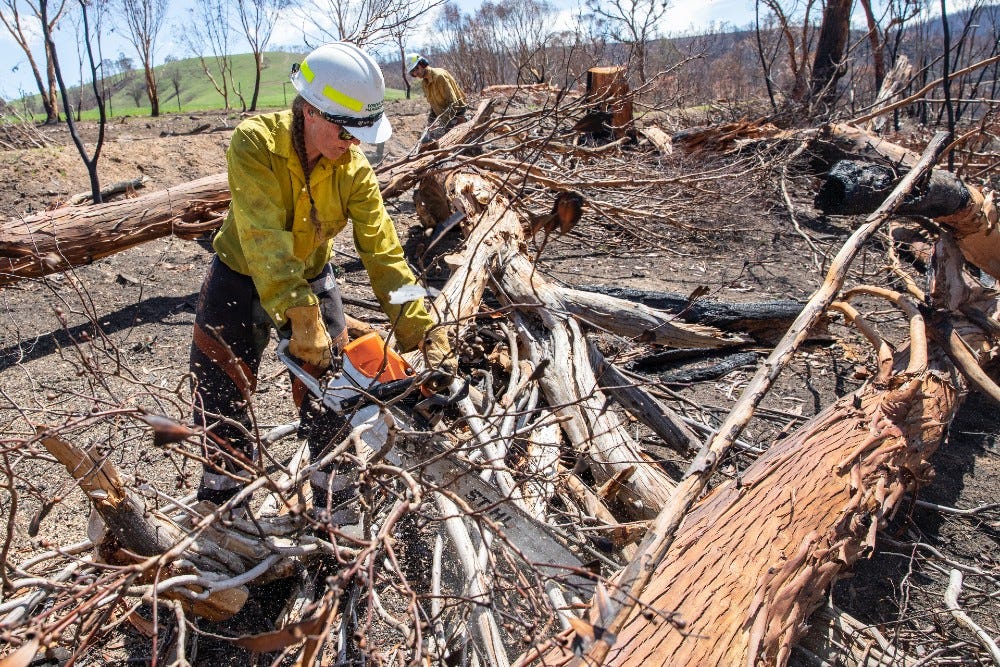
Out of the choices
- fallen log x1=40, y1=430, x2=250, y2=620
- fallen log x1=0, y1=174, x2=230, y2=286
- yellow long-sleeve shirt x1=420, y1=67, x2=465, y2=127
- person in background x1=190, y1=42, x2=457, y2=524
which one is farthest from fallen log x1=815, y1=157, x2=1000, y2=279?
yellow long-sleeve shirt x1=420, y1=67, x2=465, y2=127

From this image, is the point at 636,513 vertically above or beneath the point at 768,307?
beneath

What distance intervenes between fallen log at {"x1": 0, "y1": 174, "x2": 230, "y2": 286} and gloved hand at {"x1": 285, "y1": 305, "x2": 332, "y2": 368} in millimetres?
2890

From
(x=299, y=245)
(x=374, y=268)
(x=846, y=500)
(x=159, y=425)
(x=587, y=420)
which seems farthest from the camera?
(x=587, y=420)

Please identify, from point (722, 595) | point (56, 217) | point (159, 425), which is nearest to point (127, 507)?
point (159, 425)

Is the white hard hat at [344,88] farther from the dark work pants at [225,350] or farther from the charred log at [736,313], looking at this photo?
the charred log at [736,313]

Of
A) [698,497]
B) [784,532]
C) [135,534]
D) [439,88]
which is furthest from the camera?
[439,88]

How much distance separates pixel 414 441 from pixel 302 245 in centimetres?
91

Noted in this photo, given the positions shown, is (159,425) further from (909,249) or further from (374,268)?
(909,249)

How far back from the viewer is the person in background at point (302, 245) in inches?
83.8

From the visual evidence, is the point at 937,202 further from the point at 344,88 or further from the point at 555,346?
the point at 344,88

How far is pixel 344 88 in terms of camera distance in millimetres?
2137

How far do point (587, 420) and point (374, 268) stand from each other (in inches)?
42.1

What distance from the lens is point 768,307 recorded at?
4.07 m

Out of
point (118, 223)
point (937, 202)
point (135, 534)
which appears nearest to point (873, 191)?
point (937, 202)
